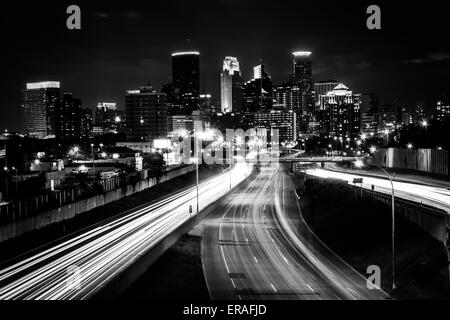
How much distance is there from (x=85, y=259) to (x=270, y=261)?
12.6 meters

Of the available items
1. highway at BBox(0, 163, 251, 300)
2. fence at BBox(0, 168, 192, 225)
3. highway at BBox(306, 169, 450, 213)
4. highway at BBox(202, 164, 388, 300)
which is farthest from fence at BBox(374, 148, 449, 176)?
fence at BBox(0, 168, 192, 225)

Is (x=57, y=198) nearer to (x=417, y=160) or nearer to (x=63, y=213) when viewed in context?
(x=63, y=213)

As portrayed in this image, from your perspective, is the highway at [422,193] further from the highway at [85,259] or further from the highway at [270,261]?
the highway at [85,259]

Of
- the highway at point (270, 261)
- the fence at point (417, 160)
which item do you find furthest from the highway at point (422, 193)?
the fence at point (417, 160)

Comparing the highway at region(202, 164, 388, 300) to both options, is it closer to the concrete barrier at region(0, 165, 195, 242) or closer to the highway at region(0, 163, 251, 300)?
the highway at region(0, 163, 251, 300)

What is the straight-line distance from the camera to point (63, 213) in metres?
41.0

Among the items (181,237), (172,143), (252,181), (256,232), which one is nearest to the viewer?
(181,237)

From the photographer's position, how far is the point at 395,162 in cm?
8756

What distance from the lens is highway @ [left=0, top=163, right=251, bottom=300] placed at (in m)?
21.6

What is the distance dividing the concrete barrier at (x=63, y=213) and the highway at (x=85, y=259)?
2.68 meters

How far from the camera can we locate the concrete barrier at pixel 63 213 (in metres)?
32.8

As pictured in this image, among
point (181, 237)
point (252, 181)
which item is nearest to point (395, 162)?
point (252, 181)
